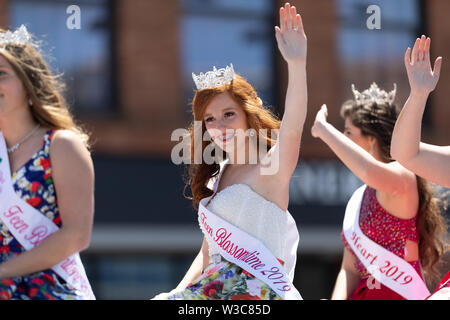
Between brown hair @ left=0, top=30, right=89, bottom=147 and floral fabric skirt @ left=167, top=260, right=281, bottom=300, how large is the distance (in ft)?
2.57

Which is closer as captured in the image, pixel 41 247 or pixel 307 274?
pixel 41 247

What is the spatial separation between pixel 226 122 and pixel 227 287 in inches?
27.6

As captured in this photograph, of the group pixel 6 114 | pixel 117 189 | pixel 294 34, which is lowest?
pixel 117 189

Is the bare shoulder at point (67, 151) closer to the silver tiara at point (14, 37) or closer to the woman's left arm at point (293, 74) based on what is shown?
the silver tiara at point (14, 37)

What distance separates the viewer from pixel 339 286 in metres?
4.01

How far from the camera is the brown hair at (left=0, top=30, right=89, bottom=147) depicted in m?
3.23

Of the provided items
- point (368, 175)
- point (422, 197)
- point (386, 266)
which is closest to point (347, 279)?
point (386, 266)

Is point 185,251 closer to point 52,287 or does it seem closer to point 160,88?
point 160,88

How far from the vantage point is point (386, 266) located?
3.79 m

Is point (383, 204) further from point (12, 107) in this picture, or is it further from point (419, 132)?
point (12, 107)

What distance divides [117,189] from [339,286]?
5.08 m

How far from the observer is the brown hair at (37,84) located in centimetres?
Answer: 323

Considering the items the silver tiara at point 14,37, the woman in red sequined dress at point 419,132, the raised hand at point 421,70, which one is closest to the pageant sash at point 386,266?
the woman in red sequined dress at point 419,132

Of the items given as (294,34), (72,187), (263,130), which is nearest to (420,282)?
(263,130)
